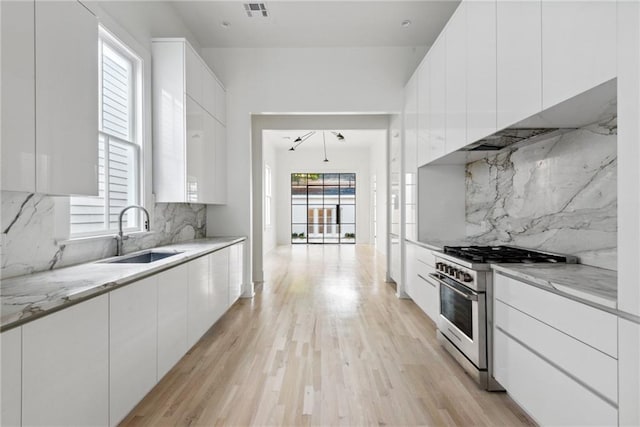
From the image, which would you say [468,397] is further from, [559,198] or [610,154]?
[610,154]

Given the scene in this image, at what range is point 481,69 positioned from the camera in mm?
2289

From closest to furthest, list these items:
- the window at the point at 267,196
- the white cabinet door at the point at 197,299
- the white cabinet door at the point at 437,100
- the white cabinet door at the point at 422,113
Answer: the white cabinet door at the point at 197,299 < the white cabinet door at the point at 437,100 < the white cabinet door at the point at 422,113 < the window at the point at 267,196

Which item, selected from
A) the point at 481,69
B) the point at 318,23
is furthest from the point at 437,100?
the point at 318,23

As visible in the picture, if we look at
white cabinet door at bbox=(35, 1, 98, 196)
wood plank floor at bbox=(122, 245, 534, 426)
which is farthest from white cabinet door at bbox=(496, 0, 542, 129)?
white cabinet door at bbox=(35, 1, 98, 196)

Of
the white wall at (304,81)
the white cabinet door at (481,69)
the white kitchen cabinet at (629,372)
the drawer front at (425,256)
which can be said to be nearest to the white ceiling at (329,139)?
the white wall at (304,81)

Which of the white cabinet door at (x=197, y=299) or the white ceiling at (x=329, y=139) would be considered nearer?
the white cabinet door at (x=197, y=299)

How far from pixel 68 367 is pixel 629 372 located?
206 cm

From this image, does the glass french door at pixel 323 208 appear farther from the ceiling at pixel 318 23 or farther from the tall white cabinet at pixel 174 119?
the tall white cabinet at pixel 174 119

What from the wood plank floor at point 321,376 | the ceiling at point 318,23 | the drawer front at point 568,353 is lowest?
the wood plank floor at point 321,376

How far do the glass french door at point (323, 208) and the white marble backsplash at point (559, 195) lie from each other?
831 centimetres

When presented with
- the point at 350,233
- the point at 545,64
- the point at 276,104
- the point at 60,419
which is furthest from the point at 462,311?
the point at 350,233

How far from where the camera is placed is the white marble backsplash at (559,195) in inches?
73.0

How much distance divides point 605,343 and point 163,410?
2183mm

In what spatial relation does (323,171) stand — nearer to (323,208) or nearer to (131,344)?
(323,208)
